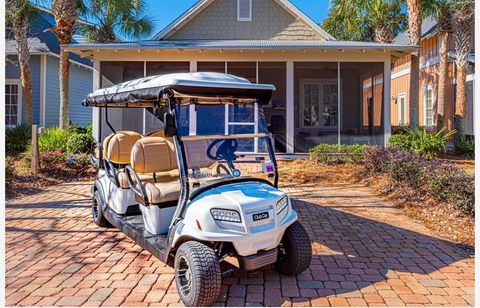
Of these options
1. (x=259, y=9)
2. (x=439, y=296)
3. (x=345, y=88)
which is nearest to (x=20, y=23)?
(x=259, y=9)

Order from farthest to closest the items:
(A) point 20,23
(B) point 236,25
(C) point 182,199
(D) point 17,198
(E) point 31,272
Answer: (B) point 236,25 → (A) point 20,23 → (D) point 17,198 → (E) point 31,272 → (C) point 182,199

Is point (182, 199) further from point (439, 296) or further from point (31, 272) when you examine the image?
point (439, 296)

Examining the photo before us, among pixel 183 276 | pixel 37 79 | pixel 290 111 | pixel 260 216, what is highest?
pixel 37 79

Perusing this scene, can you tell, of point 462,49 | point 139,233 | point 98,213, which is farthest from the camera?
point 462,49

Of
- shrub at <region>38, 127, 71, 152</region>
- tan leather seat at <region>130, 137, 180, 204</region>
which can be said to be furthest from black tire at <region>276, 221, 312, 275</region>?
shrub at <region>38, 127, 71, 152</region>

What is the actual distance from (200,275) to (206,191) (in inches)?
28.0

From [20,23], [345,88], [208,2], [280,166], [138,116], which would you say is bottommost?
[280,166]

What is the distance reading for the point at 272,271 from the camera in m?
3.66

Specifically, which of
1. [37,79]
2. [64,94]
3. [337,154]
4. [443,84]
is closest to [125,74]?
[64,94]

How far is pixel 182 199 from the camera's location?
3312 mm

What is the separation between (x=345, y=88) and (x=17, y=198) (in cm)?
963

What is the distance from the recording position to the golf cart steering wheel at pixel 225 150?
12.4 feet

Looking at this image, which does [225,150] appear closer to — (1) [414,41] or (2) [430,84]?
(1) [414,41]

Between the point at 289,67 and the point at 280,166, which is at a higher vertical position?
the point at 289,67
